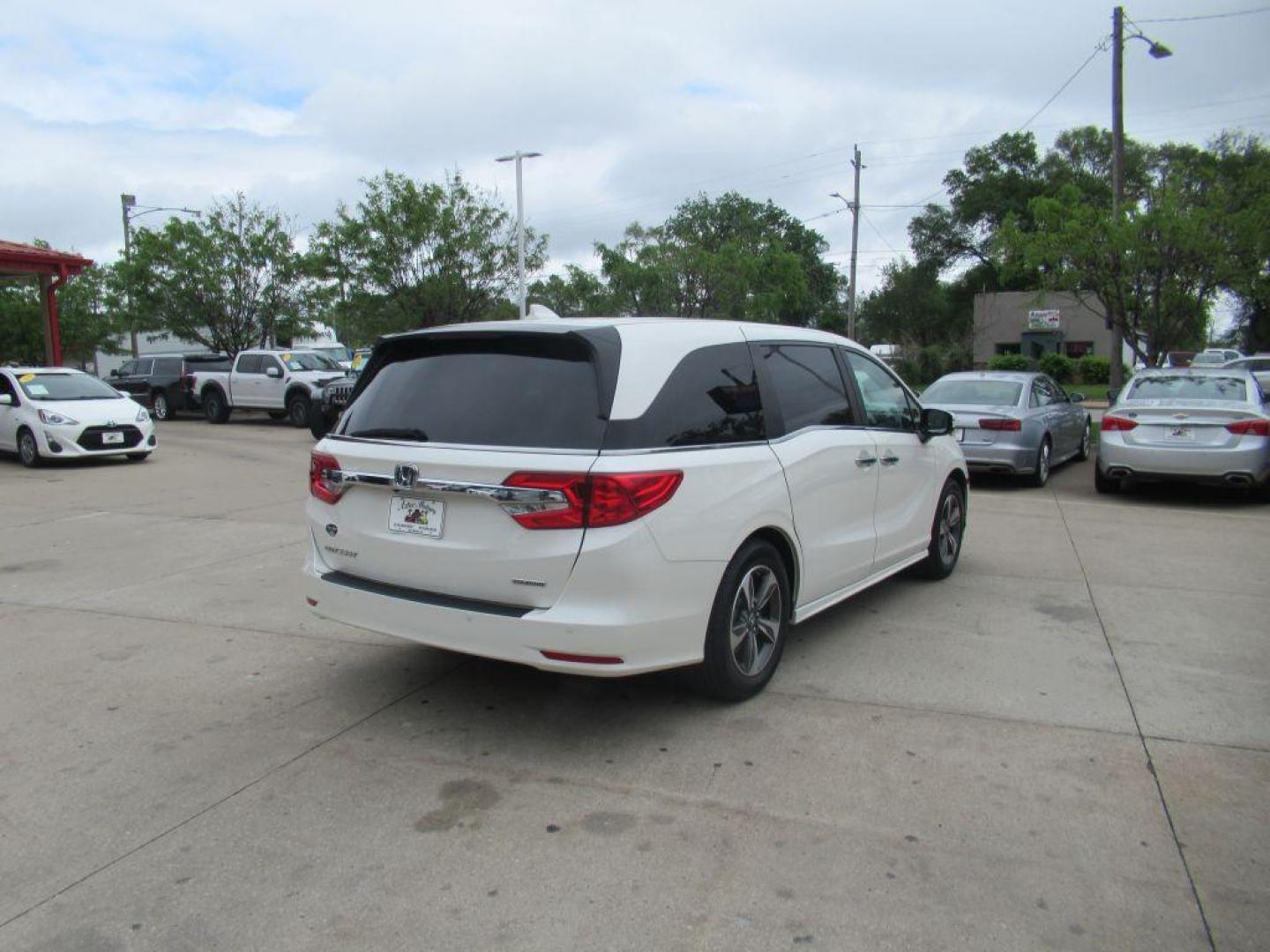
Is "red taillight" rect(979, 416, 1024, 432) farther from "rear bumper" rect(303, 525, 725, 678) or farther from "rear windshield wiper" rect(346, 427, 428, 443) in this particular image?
"rear windshield wiper" rect(346, 427, 428, 443)

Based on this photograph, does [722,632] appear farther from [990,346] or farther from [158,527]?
[990,346]

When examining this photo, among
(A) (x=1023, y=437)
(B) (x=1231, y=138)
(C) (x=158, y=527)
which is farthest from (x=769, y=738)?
(B) (x=1231, y=138)

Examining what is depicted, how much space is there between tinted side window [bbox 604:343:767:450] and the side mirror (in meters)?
2.06

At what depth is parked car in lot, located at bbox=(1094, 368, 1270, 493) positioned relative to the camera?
393 inches

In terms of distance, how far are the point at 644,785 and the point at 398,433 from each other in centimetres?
180

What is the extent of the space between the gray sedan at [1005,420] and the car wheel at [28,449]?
12.6 metres

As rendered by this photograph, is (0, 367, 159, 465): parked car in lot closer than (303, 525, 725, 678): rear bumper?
No

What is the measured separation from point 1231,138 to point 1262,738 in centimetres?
6275

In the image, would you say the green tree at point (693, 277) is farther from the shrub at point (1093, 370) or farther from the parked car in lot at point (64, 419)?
the parked car in lot at point (64, 419)

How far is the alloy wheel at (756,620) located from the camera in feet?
14.0

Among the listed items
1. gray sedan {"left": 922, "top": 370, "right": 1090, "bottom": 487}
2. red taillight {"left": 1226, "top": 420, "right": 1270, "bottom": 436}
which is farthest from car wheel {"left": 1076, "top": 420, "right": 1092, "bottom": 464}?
red taillight {"left": 1226, "top": 420, "right": 1270, "bottom": 436}

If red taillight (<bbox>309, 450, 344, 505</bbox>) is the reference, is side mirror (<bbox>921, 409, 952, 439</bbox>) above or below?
above

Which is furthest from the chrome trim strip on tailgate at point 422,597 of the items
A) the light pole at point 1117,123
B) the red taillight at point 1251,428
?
the light pole at point 1117,123

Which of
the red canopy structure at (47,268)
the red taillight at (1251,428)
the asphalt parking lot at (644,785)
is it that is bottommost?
the asphalt parking lot at (644,785)
